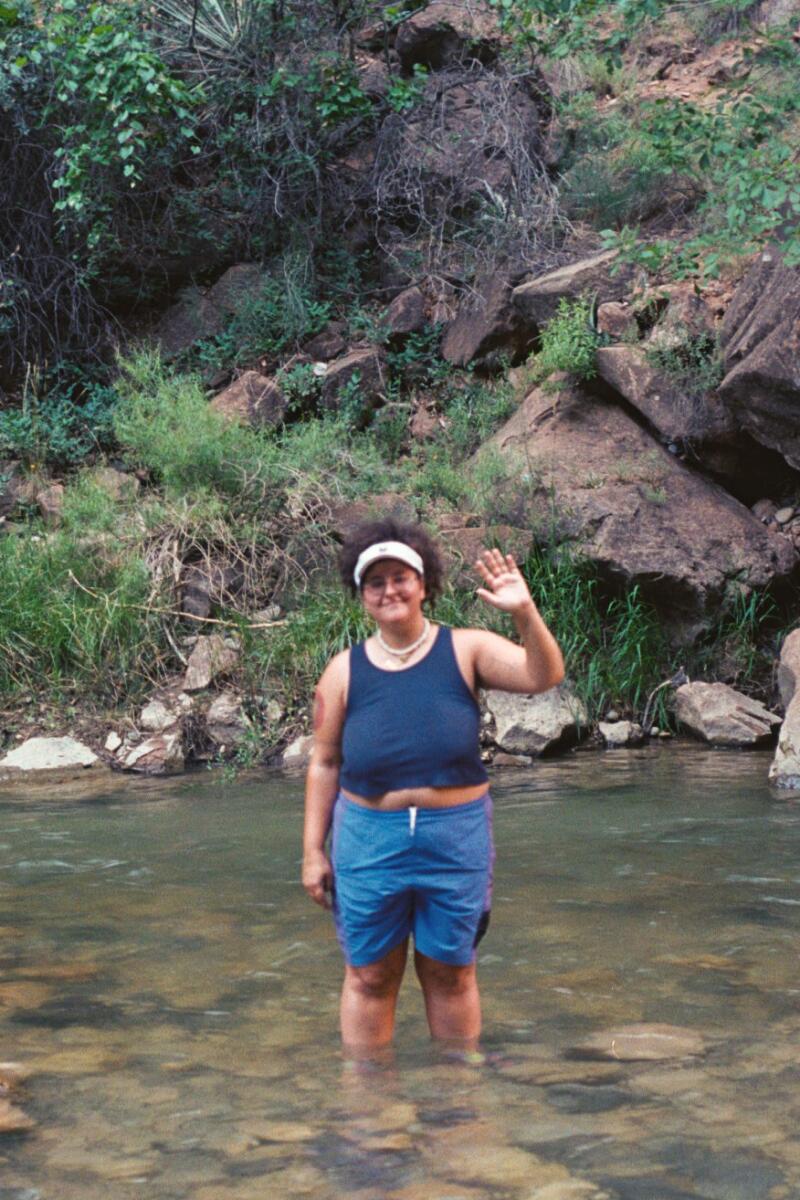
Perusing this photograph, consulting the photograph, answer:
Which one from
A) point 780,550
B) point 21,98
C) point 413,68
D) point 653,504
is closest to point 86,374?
point 21,98

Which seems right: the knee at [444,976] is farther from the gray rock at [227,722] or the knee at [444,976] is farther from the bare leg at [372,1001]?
the gray rock at [227,722]

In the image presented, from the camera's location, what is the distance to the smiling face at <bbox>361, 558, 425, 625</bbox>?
3277mm

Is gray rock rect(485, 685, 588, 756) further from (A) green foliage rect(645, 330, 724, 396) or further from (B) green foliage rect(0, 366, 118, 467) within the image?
(B) green foliage rect(0, 366, 118, 467)

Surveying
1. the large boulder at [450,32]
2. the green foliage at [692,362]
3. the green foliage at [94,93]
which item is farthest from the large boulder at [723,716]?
the large boulder at [450,32]

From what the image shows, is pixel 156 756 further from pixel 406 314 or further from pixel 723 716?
pixel 406 314

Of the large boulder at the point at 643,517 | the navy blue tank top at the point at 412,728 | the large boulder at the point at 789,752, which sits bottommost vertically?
the large boulder at the point at 789,752

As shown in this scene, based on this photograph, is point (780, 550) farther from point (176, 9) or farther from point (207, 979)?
point (176, 9)

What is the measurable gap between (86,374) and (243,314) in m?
1.63

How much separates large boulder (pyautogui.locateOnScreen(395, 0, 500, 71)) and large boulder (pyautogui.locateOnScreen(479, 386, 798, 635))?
5.21 metres

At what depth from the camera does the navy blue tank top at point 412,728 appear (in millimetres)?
3227

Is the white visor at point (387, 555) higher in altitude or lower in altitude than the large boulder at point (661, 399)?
lower

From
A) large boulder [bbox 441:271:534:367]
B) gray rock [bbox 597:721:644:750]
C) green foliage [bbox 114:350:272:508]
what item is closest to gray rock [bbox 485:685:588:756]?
gray rock [bbox 597:721:644:750]

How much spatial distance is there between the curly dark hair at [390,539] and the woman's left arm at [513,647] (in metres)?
0.17

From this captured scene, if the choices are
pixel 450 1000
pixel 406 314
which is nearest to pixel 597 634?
pixel 406 314
